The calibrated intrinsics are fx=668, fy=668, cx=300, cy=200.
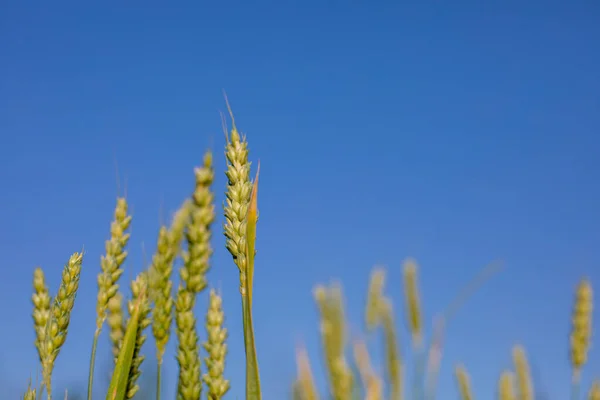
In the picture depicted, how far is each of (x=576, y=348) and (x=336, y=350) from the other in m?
2.26

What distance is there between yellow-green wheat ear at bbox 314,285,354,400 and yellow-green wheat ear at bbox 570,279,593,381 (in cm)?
208

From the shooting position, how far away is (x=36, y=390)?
7.05 feet

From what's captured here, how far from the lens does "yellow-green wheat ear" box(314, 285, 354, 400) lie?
5.18 ft

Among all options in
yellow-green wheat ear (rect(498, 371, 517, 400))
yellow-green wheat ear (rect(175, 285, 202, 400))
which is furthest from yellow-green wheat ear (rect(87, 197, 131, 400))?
yellow-green wheat ear (rect(498, 371, 517, 400))

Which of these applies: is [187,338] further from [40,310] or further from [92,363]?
[40,310]

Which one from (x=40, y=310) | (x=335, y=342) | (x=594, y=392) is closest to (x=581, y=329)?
(x=594, y=392)

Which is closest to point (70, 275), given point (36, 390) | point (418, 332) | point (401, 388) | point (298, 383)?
point (36, 390)

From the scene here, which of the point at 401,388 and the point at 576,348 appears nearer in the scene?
the point at 401,388

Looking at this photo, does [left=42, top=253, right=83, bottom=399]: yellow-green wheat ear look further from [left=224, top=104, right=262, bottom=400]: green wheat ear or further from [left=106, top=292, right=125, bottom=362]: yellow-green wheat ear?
[left=224, top=104, right=262, bottom=400]: green wheat ear

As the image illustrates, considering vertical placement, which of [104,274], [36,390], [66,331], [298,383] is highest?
[104,274]

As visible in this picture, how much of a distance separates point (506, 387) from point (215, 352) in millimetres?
1325

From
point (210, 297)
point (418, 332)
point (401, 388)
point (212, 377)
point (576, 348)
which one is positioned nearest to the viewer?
point (212, 377)

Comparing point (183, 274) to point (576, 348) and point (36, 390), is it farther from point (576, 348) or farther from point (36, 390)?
point (576, 348)

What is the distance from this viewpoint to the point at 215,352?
1.74 metres
